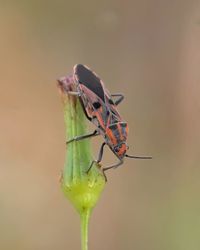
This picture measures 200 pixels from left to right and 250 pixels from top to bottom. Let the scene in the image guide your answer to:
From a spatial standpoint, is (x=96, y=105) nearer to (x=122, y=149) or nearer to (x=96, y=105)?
(x=96, y=105)

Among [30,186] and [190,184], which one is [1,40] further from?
[190,184]

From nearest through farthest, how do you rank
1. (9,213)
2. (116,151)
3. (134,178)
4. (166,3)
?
1. (116,151)
2. (9,213)
3. (134,178)
4. (166,3)

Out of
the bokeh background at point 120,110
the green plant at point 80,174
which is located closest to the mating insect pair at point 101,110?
the green plant at point 80,174

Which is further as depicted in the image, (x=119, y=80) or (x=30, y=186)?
(x=119, y=80)

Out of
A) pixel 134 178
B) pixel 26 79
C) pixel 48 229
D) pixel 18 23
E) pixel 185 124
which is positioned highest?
pixel 18 23

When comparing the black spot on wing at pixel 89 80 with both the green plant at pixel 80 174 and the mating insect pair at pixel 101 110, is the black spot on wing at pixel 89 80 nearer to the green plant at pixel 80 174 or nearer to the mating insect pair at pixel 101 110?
the mating insect pair at pixel 101 110

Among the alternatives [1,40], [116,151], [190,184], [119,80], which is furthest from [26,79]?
[116,151]

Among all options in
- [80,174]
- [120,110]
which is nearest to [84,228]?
[80,174]
